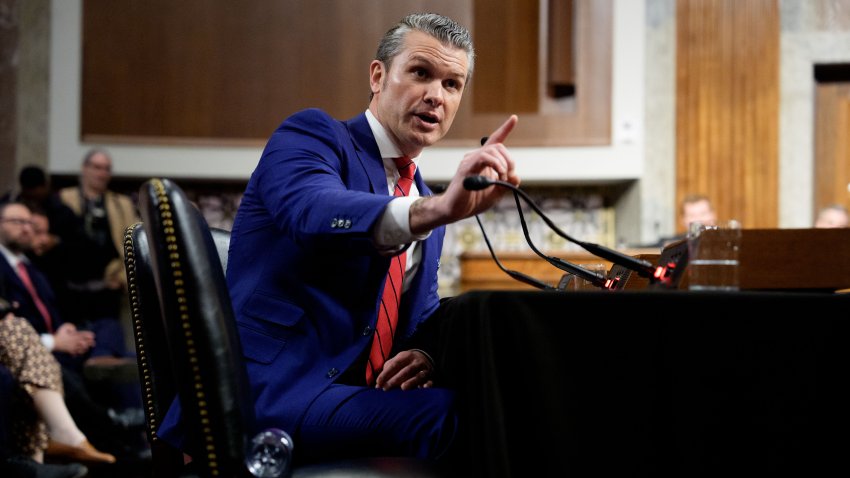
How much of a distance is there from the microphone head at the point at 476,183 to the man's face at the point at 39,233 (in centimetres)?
465

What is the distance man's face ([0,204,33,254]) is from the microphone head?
4380mm

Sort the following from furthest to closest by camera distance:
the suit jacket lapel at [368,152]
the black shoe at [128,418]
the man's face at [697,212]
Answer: the man's face at [697,212], the black shoe at [128,418], the suit jacket lapel at [368,152]

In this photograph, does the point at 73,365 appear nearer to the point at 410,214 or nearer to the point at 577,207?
the point at 577,207

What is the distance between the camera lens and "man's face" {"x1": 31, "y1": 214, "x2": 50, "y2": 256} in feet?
18.4

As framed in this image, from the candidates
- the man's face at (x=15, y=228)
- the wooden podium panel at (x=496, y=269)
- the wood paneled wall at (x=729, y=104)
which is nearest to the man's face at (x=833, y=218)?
the wood paneled wall at (x=729, y=104)

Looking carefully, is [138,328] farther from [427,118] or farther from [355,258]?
[427,118]

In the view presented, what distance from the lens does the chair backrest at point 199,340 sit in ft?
4.68

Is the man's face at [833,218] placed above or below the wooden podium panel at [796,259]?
above

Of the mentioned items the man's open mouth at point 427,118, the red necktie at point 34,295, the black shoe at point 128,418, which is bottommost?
the black shoe at point 128,418

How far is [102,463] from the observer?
4422 millimetres

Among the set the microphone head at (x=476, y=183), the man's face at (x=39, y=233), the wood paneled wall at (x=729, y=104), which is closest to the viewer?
the microphone head at (x=476, y=183)

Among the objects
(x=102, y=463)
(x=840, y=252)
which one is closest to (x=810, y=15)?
(x=102, y=463)

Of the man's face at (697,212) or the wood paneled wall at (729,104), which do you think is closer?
the man's face at (697,212)

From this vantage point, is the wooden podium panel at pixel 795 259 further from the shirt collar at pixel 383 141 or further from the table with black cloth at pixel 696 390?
the shirt collar at pixel 383 141
